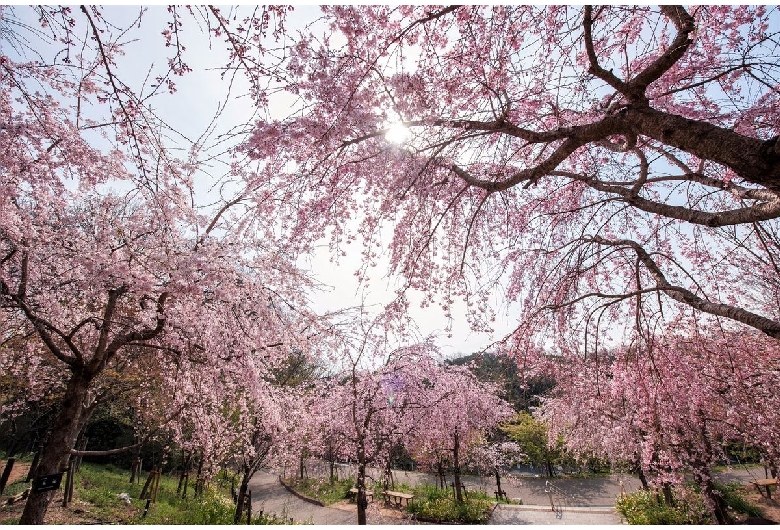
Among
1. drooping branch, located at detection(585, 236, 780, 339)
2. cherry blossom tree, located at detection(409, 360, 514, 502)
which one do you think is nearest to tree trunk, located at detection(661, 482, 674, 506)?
cherry blossom tree, located at detection(409, 360, 514, 502)

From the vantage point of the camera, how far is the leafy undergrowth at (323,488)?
14452 mm

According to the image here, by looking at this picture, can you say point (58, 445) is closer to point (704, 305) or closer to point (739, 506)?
point (704, 305)

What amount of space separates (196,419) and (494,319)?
5.39m

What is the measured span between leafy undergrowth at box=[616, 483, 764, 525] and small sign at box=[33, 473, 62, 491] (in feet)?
37.5

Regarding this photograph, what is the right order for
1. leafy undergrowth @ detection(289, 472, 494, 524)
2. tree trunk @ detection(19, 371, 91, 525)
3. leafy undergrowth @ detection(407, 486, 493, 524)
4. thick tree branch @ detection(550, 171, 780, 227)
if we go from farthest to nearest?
leafy undergrowth @ detection(289, 472, 494, 524)
leafy undergrowth @ detection(407, 486, 493, 524)
tree trunk @ detection(19, 371, 91, 525)
thick tree branch @ detection(550, 171, 780, 227)

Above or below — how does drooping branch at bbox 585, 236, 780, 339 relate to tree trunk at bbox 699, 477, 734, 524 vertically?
above

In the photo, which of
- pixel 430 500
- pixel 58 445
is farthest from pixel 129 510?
pixel 430 500

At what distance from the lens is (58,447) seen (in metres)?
4.64

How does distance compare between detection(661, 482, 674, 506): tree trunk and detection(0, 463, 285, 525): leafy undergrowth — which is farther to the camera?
detection(661, 482, 674, 506): tree trunk

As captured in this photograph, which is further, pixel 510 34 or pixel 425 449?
pixel 425 449

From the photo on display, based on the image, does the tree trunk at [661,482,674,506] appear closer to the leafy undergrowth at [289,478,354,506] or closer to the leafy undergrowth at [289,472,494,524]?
the leafy undergrowth at [289,472,494,524]

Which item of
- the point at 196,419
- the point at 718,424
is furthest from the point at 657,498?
the point at 196,419

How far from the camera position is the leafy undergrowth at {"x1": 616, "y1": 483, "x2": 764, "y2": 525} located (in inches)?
344

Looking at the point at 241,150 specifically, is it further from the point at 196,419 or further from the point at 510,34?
the point at 196,419
